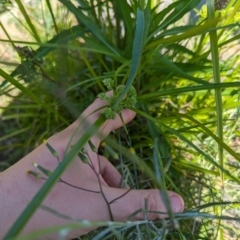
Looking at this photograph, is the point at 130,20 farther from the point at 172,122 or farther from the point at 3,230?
the point at 3,230

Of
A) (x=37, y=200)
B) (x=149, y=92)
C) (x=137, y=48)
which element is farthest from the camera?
(x=149, y=92)

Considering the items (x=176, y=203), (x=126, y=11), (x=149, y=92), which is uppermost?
(x=126, y=11)

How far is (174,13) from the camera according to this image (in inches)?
22.0

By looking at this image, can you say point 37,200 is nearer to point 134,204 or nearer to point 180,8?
point 134,204

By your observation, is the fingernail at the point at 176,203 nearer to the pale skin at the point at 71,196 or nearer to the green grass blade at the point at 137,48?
the pale skin at the point at 71,196

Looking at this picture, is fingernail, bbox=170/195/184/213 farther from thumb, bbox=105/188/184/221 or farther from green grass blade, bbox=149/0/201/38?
green grass blade, bbox=149/0/201/38

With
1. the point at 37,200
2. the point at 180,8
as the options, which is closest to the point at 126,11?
the point at 180,8

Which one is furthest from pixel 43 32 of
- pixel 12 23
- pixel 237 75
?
pixel 237 75

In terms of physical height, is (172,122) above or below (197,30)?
below

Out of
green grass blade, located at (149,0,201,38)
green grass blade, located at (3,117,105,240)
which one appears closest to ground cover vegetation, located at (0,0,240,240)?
green grass blade, located at (149,0,201,38)

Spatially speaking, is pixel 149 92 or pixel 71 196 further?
pixel 149 92

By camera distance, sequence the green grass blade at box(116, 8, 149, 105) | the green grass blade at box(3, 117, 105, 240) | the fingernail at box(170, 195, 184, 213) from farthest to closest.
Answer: the fingernail at box(170, 195, 184, 213) < the green grass blade at box(116, 8, 149, 105) < the green grass blade at box(3, 117, 105, 240)

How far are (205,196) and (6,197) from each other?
0.36 m

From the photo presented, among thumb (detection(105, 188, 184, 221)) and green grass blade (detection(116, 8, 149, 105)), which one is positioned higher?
green grass blade (detection(116, 8, 149, 105))
